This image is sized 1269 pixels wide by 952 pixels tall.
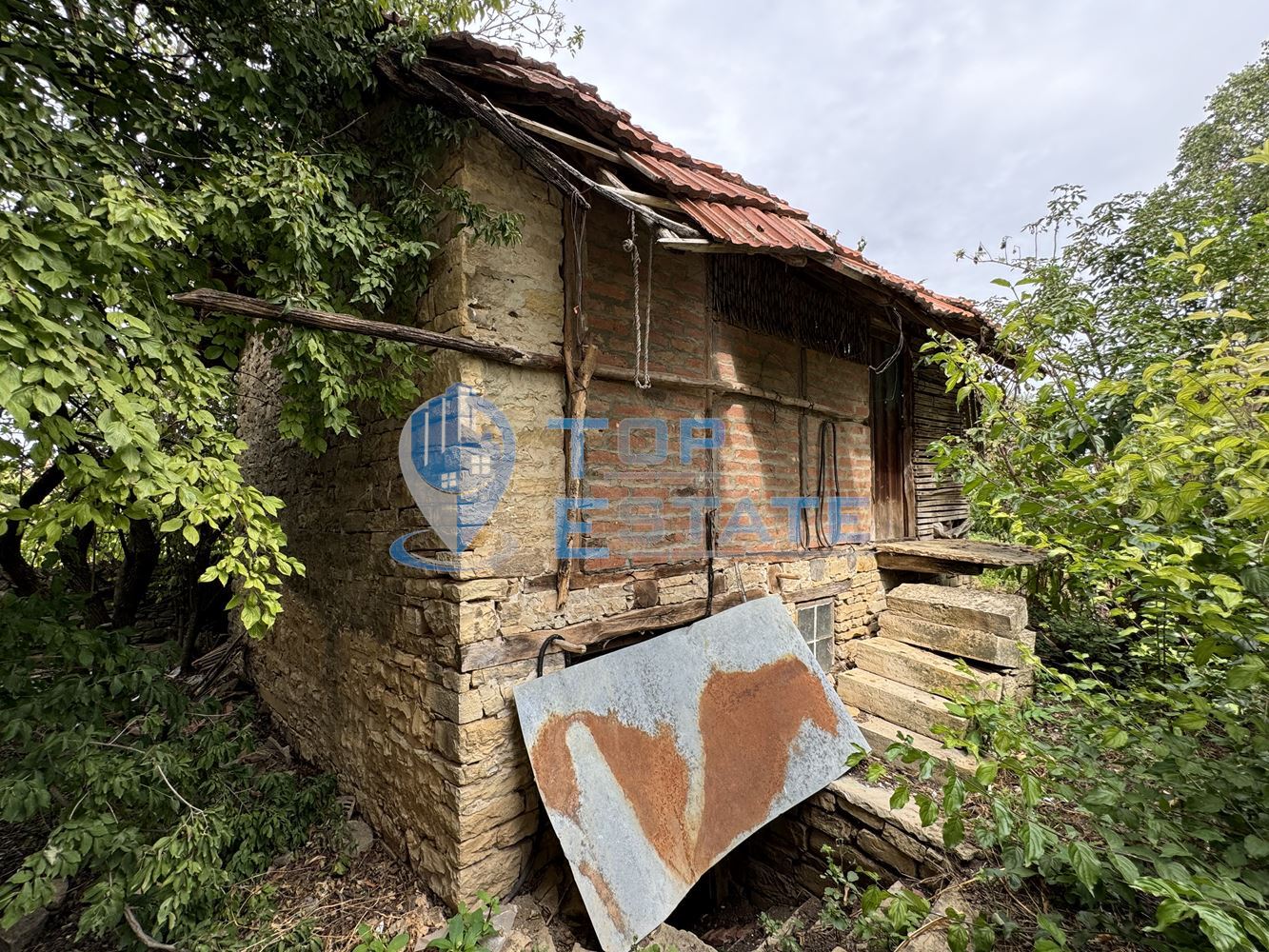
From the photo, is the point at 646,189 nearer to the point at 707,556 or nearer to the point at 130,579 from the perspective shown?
the point at 707,556

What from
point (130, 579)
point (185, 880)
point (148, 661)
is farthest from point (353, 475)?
point (130, 579)

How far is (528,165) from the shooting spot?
2.85 meters

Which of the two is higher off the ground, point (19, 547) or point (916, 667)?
point (19, 547)

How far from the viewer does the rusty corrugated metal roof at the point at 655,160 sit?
8.17ft

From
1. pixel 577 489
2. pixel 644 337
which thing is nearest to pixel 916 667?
pixel 577 489

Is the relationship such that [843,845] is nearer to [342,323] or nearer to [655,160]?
[342,323]

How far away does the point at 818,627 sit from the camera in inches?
189

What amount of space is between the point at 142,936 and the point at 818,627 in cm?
487

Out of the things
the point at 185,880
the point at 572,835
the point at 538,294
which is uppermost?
the point at 538,294

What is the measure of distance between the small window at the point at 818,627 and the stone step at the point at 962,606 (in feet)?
2.65

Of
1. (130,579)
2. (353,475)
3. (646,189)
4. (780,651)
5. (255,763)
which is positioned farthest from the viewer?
(130,579)

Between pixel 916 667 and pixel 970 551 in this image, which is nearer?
pixel 916 667

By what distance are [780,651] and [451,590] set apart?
7.90 ft

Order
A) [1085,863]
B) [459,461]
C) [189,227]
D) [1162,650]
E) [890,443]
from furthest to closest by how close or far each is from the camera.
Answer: [890,443]
[1162,650]
[459,461]
[189,227]
[1085,863]
